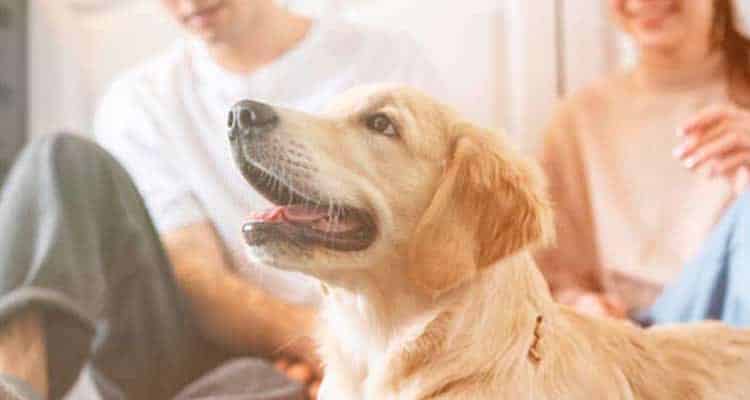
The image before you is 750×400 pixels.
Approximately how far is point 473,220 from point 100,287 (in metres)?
0.33

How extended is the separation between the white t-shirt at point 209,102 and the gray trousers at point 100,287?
0.03 m

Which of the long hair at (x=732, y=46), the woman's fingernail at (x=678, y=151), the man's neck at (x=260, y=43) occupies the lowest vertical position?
the woman's fingernail at (x=678, y=151)

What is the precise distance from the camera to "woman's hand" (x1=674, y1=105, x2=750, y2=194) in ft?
2.04

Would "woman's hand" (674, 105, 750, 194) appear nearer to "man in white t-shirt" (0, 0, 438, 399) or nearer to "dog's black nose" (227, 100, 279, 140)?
"man in white t-shirt" (0, 0, 438, 399)

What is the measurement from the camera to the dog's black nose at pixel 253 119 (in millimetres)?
494

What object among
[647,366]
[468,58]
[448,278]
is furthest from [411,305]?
[468,58]

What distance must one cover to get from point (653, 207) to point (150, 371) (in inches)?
17.7

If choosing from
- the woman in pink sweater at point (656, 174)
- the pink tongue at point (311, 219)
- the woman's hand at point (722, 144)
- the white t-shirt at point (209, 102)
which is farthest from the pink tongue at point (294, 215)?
the woman's hand at point (722, 144)

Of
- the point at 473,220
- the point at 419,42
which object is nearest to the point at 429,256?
the point at 473,220

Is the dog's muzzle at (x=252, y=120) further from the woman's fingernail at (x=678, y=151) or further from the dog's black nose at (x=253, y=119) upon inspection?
the woman's fingernail at (x=678, y=151)

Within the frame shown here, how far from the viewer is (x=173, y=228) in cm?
68

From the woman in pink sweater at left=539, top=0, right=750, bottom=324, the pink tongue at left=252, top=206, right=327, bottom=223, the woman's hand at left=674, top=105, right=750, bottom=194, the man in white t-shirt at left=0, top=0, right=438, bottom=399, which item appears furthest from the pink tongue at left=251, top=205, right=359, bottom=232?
the woman's hand at left=674, top=105, right=750, bottom=194

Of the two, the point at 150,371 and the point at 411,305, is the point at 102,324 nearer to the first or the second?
the point at 150,371

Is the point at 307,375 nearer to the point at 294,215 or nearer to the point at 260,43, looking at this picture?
the point at 294,215
